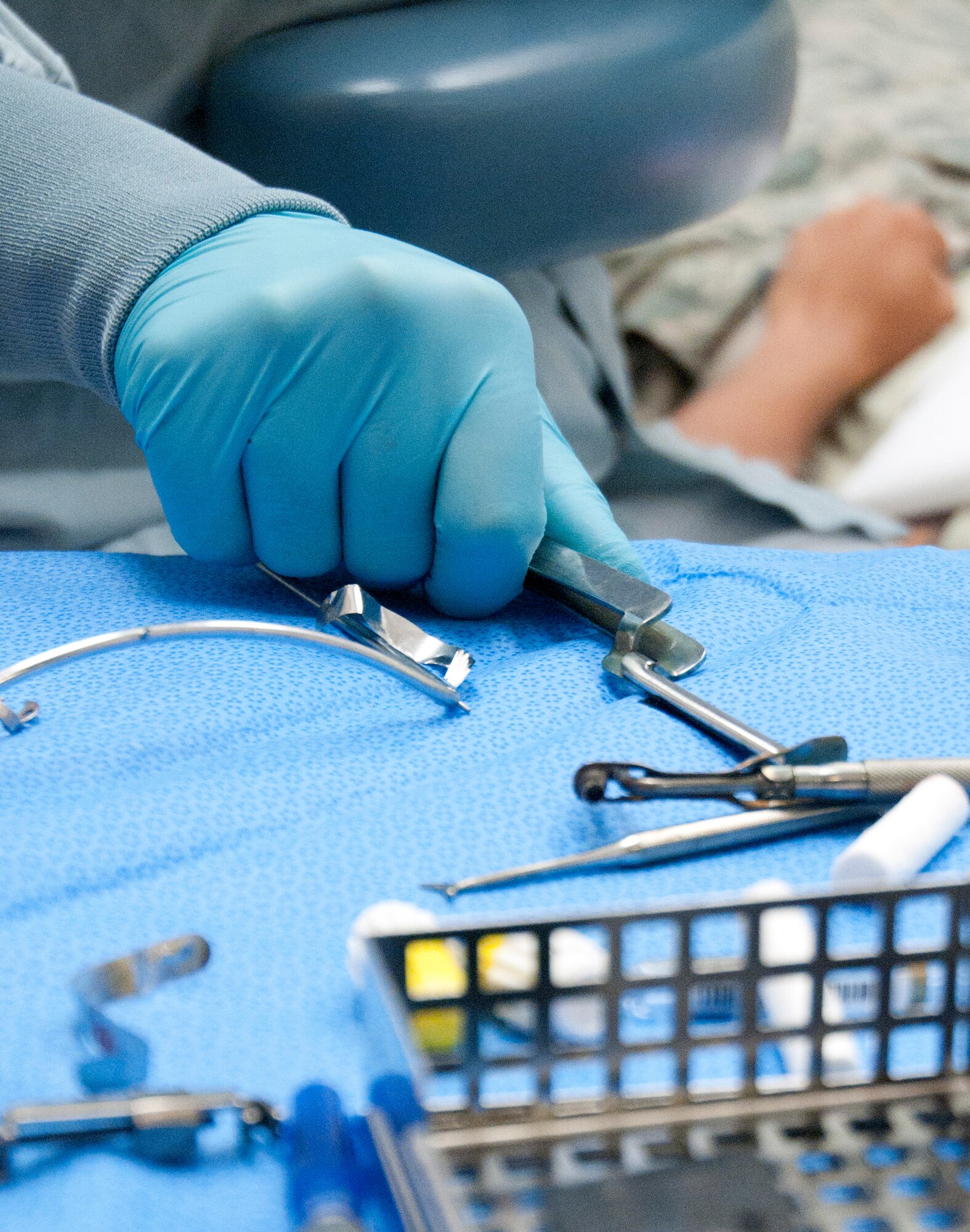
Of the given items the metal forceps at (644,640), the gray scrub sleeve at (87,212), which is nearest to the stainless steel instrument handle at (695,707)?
the metal forceps at (644,640)

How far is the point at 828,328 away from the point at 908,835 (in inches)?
57.5

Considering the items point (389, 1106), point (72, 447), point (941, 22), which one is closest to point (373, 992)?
point (389, 1106)

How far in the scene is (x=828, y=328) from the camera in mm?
1766

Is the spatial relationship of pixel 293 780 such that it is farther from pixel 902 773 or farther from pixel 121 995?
pixel 902 773

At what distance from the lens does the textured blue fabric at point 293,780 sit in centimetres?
37

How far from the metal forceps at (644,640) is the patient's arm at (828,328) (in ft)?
3.57

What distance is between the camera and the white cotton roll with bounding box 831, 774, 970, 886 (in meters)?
0.43

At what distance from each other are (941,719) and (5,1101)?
44 cm

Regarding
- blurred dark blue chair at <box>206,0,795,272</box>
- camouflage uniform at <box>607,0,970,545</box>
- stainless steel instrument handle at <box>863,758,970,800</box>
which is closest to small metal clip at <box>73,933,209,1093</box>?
stainless steel instrument handle at <box>863,758,970,800</box>

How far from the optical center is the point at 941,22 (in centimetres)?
190

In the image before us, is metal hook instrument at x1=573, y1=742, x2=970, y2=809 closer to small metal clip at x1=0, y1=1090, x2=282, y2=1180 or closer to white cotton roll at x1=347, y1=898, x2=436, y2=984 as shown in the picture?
white cotton roll at x1=347, y1=898, x2=436, y2=984

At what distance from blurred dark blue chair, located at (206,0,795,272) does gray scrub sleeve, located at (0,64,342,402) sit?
0.32 meters

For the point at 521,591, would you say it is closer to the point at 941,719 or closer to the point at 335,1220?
the point at 941,719

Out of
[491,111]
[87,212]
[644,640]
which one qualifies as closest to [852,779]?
[644,640]
